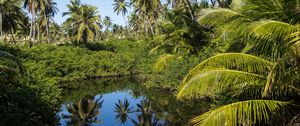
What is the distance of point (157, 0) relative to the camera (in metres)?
41.3

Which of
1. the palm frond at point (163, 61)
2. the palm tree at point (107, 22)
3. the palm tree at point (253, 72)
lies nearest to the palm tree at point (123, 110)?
the palm frond at point (163, 61)

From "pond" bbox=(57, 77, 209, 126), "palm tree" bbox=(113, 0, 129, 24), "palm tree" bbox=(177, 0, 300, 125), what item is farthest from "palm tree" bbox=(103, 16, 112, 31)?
"palm tree" bbox=(177, 0, 300, 125)

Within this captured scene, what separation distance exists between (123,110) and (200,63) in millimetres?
Result: 12793

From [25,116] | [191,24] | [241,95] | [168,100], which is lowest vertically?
[168,100]

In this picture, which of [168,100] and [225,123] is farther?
[168,100]

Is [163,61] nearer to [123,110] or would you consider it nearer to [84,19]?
[123,110]

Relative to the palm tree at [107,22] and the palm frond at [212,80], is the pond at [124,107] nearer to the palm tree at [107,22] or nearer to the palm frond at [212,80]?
the palm frond at [212,80]

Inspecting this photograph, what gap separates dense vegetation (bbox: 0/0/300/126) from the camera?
9384 mm

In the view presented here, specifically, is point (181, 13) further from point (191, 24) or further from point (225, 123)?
point (225, 123)

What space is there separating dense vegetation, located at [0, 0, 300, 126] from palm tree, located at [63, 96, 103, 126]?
118cm

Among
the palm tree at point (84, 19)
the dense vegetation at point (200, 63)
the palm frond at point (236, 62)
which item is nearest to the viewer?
the dense vegetation at point (200, 63)

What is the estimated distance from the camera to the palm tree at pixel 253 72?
8.77 meters

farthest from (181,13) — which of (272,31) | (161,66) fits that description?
(272,31)

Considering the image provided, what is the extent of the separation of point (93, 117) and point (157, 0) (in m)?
24.0
